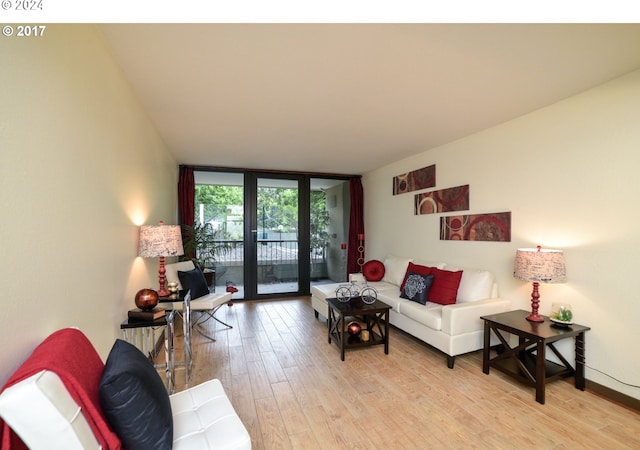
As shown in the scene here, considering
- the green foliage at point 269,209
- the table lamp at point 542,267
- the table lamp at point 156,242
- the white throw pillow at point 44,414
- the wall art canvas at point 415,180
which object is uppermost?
the wall art canvas at point 415,180

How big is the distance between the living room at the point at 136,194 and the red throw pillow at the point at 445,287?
40 centimetres

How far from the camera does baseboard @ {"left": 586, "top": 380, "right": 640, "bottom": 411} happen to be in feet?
6.85

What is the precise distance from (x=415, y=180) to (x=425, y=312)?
2150 millimetres

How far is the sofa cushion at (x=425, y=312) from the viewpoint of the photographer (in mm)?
2867

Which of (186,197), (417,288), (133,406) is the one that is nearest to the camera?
(133,406)

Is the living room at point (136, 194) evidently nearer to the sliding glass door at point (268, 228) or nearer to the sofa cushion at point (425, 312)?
the sofa cushion at point (425, 312)

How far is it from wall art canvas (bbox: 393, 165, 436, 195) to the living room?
0.14 m

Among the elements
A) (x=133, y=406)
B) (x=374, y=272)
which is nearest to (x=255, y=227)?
(x=374, y=272)

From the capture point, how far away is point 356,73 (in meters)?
2.08

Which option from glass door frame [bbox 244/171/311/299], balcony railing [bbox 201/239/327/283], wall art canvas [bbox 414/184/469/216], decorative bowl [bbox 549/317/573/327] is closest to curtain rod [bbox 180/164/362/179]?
glass door frame [bbox 244/171/311/299]

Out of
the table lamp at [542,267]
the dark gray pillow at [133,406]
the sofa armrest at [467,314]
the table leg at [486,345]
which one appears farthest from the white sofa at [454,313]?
the dark gray pillow at [133,406]

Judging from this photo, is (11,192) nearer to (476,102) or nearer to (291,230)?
(476,102)

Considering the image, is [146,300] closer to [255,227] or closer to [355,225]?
[255,227]
